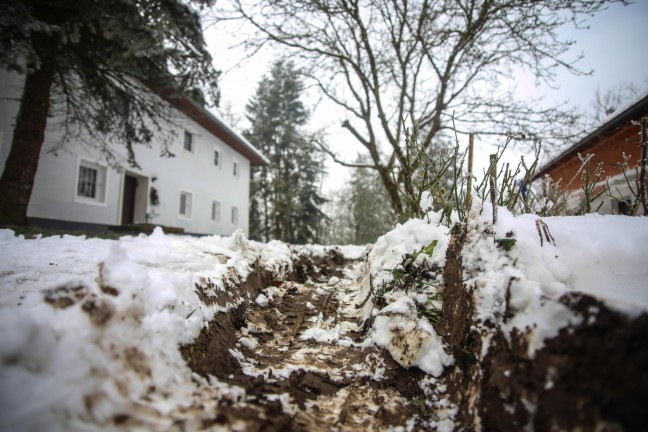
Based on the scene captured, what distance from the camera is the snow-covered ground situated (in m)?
0.96

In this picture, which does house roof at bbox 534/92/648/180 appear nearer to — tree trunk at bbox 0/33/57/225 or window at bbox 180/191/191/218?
tree trunk at bbox 0/33/57/225

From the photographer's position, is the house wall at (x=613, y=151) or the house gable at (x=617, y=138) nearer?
the house wall at (x=613, y=151)

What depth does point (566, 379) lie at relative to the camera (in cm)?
104

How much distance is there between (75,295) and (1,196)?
7.31m

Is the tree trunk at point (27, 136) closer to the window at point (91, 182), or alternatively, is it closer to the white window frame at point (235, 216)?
the window at point (91, 182)

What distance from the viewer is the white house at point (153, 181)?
322 inches

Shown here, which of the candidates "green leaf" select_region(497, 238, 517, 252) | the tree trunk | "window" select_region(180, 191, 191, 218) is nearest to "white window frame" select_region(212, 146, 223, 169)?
"window" select_region(180, 191, 191, 218)

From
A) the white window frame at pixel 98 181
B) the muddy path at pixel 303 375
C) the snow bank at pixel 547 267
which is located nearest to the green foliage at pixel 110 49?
the white window frame at pixel 98 181

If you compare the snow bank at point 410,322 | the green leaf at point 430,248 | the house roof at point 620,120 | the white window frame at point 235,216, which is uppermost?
the house roof at point 620,120

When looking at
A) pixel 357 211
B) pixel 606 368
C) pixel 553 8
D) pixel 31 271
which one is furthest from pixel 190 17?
pixel 357 211

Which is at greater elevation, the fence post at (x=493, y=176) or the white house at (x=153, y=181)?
the white house at (x=153, y=181)

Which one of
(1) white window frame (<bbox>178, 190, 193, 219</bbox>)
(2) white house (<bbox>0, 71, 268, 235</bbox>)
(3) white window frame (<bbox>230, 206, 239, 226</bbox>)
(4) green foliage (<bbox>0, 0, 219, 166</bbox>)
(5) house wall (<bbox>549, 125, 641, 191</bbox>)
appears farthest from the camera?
(3) white window frame (<bbox>230, 206, 239, 226</bbox>)

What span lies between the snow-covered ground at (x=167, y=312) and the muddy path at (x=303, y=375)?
8 cm

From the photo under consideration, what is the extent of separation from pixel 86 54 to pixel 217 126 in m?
8.45
